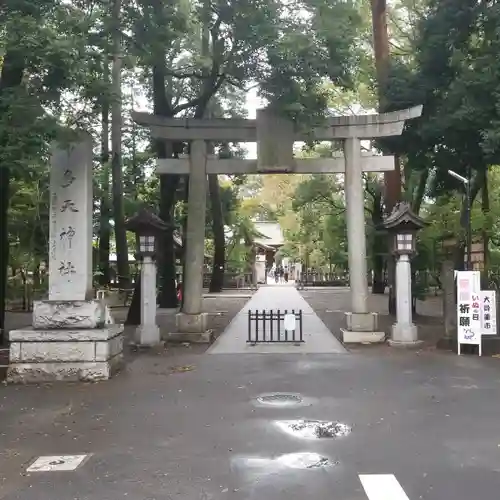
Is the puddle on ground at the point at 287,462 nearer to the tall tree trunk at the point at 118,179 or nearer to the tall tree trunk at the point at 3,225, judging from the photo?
the tall tree trunk at the point at 3,225

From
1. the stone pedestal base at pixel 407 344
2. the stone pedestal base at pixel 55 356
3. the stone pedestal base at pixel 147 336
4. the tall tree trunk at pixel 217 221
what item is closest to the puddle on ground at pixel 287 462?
the stone pedestal base at pixel 55 356

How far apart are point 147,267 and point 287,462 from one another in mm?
9377

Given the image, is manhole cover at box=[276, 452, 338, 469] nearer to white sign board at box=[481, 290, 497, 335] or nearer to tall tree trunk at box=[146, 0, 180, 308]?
white sign board at box=[481, 290, 497, 335]

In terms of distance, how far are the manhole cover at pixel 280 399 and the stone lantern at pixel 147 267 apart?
589cm

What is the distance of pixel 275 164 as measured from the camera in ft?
48.3

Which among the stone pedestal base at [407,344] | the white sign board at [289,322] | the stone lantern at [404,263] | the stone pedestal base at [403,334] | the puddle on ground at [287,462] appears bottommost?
the puddle on ground at [287,462]

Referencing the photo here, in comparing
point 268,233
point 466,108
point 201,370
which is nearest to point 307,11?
point 466,108

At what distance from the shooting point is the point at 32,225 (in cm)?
2269

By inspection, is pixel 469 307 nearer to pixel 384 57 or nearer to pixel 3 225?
pixel 384 57

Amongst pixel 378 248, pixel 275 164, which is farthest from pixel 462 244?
pixel 378 248

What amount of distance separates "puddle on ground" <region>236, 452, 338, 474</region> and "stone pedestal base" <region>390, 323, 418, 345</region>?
839cm

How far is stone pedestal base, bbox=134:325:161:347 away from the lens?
46.4 feet

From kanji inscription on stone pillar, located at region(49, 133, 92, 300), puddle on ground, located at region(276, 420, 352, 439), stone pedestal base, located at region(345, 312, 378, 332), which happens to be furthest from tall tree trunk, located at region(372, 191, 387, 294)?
puddle on ground, located at region(276, 420, 352, 439)

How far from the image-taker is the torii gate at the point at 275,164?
14602 millimetres
